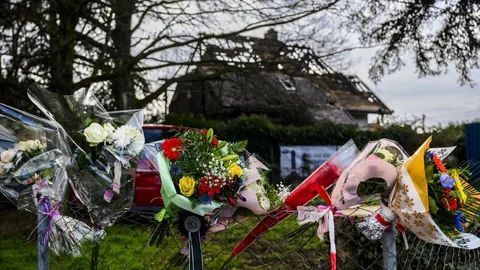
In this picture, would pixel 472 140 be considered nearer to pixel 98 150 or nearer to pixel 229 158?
pixel 229 158

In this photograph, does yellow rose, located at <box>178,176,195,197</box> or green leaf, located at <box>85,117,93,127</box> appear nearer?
yellow rose, located at <box>178,176,195,197</box>

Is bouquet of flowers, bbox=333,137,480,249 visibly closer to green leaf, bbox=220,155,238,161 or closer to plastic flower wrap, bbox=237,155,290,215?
plastic flower wrap, bbox=237,155,290,215

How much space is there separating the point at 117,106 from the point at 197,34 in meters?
2.97

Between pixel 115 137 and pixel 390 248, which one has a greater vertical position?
pixel 115 137

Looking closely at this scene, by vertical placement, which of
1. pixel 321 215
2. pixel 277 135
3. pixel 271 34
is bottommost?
pixel 277 135

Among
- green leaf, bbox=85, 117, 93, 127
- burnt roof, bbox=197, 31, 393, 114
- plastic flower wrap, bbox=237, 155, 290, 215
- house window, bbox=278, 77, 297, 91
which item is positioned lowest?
plastic flower wrap, bbox=237, 155, 290, 215

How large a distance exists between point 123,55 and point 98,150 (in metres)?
6.43

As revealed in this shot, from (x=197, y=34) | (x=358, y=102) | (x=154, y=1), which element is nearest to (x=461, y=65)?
(x=197, y=34)

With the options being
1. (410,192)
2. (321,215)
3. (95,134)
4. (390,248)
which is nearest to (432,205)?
(410,192)

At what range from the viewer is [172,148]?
6.37ft

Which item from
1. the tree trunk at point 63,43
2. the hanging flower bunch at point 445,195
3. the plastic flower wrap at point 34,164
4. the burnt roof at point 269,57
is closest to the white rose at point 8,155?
the plastic flower wrap at point 34,164

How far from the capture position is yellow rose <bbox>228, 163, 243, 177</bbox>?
75.1 inches

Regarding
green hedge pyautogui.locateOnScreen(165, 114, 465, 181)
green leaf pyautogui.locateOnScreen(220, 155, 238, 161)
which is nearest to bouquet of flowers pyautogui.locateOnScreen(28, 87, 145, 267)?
green leaf pyautogui.locateOnScreen(220, 155, 238, 161)

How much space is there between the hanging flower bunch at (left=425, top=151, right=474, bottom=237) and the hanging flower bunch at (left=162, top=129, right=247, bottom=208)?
2.48ft
